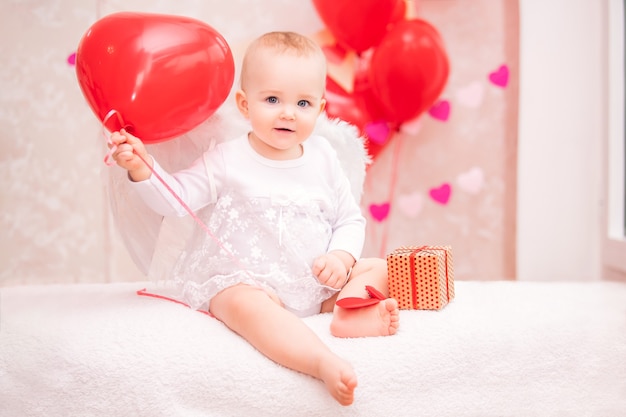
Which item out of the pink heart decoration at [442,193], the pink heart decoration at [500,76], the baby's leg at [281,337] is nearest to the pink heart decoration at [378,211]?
the pink heart decoration at [442,193]

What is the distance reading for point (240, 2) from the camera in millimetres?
1894

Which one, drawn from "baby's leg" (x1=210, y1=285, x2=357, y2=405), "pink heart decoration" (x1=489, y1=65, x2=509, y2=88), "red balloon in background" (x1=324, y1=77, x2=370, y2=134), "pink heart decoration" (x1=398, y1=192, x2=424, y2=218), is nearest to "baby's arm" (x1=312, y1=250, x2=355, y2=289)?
"baby's leg" (x1=210, y1=285, x2=357, y2=405)

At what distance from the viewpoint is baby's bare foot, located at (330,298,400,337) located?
3.43ft

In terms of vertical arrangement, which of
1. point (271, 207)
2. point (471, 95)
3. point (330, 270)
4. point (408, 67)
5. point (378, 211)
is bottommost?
point (378, 211)

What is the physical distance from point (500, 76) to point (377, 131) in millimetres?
519

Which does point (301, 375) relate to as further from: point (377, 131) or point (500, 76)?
point (500, 76)

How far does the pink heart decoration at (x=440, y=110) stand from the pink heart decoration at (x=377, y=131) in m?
0.23

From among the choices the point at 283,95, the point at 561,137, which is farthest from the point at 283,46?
the point at 561,137

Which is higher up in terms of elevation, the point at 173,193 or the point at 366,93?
the point at 366,93

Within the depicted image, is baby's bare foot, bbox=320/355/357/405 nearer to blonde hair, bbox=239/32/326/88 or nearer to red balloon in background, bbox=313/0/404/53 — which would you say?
blonde hair, bbox=239/32/326/88

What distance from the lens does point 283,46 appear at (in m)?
1.16

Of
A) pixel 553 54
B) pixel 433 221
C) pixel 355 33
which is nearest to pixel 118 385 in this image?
pixel 355 33

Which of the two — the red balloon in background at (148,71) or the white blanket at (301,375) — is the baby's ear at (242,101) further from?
the white blanket at (301,375)

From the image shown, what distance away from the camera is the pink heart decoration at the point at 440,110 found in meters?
2.03
